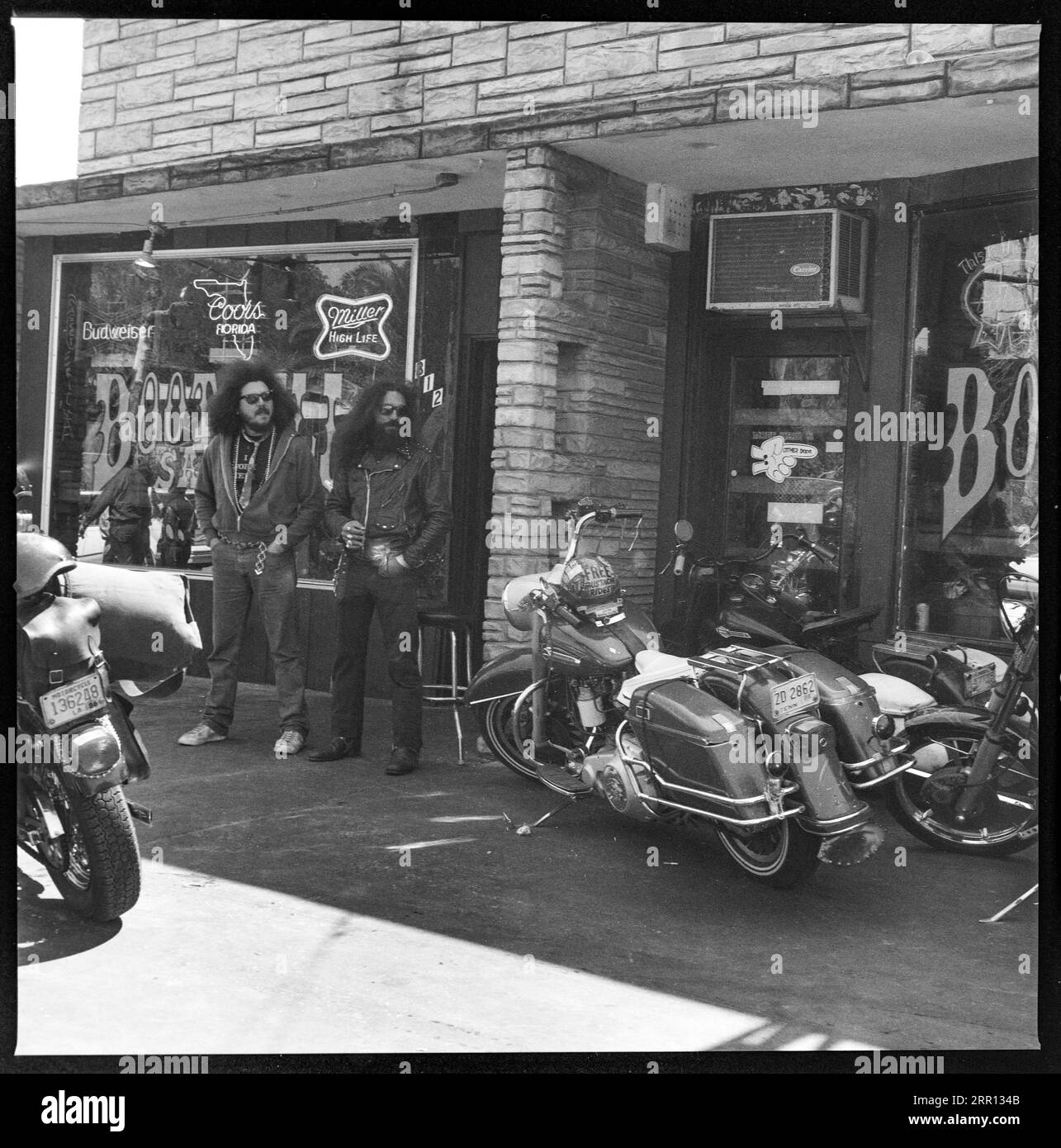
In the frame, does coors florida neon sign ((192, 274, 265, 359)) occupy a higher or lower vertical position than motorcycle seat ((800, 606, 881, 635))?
higher

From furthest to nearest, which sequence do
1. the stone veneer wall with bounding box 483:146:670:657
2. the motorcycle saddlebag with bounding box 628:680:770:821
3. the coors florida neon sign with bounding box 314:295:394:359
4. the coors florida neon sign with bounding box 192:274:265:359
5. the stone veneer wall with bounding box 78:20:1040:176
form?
the coors florida neon sign with bounding box 314:295:394:359 → the coors florida neon sign with bounding box 192:274:265:359 → the stone veneer wall with bounding box 483:146:670:657 → the stone veneer wall with bounding box 78:20:1040:176 → the motorcycle saddlebag with bounding box 628:680:770:821

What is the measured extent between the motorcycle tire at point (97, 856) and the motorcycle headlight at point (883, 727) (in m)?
2.52

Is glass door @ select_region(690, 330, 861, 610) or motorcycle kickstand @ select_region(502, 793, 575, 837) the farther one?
motorcycle kickstand @ select_region(502, 793, 575, 837)

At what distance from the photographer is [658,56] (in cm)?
560

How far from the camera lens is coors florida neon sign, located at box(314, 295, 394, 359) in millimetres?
7316

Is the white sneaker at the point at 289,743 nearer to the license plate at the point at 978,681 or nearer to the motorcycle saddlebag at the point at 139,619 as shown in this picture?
the motorcycle saddlebag at the point at 139,619

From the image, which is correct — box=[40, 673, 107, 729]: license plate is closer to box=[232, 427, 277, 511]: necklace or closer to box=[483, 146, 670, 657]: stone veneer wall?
box=[232, 427, 277, 511]: necklace

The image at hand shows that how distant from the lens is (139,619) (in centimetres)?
433

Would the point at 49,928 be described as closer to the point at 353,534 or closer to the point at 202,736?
the point at 202,736

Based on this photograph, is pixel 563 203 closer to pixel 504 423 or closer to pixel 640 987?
pixel 504 423

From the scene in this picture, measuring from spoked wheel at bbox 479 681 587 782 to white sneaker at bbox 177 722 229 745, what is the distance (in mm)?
1187

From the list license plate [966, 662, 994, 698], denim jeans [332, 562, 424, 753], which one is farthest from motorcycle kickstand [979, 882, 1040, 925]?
denim jeans [332, 562, 424, 753]

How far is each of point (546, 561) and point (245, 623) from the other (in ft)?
5.49
